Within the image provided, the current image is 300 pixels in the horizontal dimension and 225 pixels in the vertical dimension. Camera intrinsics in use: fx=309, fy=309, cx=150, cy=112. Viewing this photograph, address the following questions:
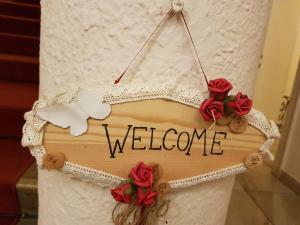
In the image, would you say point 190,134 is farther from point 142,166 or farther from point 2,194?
point 2,194

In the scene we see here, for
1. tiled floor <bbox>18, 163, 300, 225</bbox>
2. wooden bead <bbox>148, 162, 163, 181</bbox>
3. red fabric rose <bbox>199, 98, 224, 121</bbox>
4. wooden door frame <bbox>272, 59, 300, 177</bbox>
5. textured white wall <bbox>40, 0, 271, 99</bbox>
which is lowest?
tiled floor <bbox>18, 163, 300, 225</bbox>

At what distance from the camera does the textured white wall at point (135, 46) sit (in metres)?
0.37

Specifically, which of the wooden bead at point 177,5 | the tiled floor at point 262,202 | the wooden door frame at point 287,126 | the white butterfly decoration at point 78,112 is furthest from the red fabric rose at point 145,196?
the wooden door frame at point 287,126

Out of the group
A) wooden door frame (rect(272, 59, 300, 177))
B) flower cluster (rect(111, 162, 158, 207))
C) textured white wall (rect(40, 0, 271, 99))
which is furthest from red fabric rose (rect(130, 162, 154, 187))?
wooden door frame (rect(272, 59, 300, 177))

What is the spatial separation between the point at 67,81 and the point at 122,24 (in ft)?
0.36

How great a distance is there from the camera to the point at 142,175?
0.38 meters

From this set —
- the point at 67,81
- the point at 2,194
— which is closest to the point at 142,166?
the point at 67,81

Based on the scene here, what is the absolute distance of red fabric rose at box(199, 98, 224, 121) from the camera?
1.26 feet

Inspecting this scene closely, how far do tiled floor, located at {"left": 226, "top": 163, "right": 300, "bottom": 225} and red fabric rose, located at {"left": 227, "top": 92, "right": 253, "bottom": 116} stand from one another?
1.04 meters

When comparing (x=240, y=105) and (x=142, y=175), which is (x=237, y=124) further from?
(x=142, y=175)

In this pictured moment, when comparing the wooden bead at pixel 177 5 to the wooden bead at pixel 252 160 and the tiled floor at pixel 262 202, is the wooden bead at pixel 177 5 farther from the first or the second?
the tiled floor at pixel 262 202

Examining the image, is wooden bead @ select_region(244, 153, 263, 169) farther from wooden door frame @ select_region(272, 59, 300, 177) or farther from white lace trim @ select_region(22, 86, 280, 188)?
wooden door frame @ select_region(272, 59, 300, 177)

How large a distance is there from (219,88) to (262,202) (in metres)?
1.47

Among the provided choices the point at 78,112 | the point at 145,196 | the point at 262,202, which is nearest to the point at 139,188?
the point at 145,196
